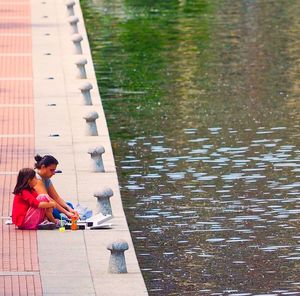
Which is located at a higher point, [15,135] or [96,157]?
[96,157]

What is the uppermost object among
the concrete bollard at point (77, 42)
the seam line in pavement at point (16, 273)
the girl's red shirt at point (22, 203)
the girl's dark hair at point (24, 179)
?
the girl's dark hair at point (24, 179)

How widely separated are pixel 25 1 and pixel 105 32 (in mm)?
7796

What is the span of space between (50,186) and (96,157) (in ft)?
10.2

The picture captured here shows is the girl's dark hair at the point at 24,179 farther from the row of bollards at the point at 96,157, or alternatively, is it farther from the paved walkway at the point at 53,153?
the row of bollards at the point at 96,157

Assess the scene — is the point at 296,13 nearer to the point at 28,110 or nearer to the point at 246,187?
the point at 28,110

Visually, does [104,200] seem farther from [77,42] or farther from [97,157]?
[77,42]

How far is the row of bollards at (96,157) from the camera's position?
576 inches

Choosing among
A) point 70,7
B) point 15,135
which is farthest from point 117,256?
point 70,7

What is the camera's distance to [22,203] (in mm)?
16266

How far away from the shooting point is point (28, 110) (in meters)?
25.0

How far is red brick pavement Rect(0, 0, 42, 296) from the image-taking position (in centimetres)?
1467

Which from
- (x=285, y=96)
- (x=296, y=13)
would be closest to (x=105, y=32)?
(x=296, y=13)

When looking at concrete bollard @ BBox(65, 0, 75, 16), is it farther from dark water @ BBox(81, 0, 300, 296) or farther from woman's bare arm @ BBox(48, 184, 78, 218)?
woman's bare arm @ BBox(48, 184, 78, 218)

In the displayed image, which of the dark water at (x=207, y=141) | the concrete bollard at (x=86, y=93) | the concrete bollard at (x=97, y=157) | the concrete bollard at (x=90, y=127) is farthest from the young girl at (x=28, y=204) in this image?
the concrete bollard at (x=86, y=93)
